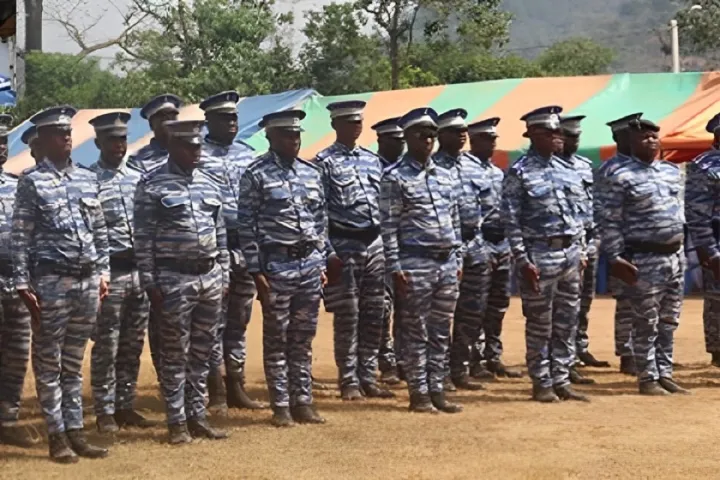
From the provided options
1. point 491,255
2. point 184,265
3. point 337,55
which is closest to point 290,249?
point 184,265

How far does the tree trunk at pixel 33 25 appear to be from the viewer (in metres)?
34.2

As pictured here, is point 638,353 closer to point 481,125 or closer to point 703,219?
point 703,219

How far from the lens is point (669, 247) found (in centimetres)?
885

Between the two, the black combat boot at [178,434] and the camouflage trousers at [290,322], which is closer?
the black combat boot at [178,434]

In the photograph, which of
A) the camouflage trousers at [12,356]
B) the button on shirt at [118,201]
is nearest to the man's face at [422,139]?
the button on shirt at [118,201]

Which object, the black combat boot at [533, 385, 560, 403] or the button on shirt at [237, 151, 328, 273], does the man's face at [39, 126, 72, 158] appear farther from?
the black combat boot at [533, 385, 560, 403]

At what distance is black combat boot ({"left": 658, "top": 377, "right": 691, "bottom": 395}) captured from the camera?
9.02 meters

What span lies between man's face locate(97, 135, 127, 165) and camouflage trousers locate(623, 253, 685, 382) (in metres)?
3.75

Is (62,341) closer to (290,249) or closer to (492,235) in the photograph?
(290,249)

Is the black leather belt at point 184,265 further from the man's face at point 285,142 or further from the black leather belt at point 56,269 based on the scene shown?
the man's face at point 285,142

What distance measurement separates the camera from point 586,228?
9.77 metres

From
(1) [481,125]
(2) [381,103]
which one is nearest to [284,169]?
(1) [481,125]

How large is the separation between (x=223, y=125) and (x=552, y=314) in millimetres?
2706

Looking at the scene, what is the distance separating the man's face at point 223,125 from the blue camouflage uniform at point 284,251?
0.81m
